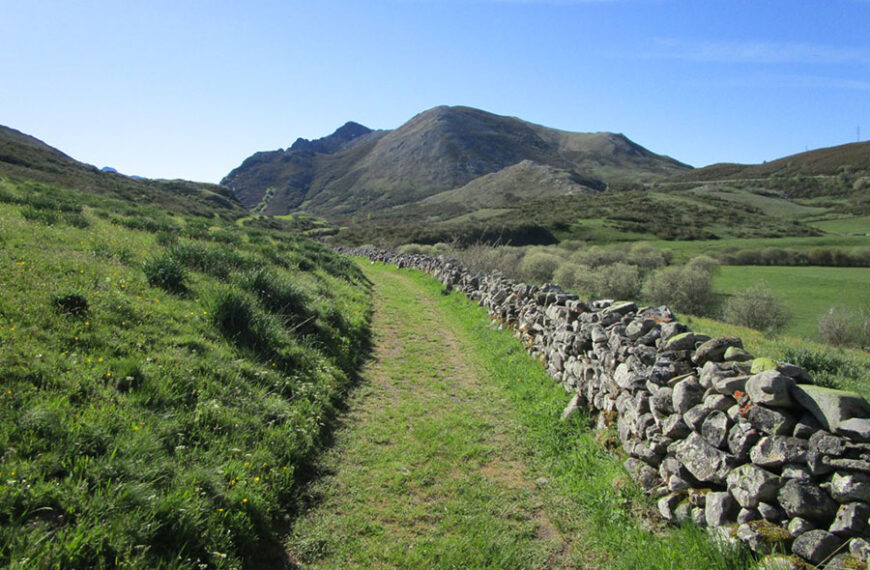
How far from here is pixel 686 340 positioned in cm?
497

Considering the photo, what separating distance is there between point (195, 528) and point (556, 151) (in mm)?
208251

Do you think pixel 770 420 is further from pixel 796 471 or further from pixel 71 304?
pixel 71 304

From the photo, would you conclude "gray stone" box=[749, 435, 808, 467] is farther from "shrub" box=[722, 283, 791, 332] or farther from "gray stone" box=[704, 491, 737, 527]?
"shrub" box=[722, 283, 791, 332]

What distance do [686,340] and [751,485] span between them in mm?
1955

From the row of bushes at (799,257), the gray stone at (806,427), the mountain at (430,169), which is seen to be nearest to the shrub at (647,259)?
the row of bushes at (799,257)

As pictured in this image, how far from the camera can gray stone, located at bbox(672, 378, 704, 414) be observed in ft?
14.1

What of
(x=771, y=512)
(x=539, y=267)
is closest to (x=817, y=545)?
(x=771, y=512)

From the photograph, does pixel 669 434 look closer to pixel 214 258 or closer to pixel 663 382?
pixel 663 382

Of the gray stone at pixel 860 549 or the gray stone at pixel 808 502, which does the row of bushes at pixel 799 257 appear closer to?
the gray stone at pixel 808 502

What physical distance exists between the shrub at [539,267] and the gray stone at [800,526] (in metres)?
20.8

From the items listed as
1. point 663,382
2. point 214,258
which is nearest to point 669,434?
point 663,382

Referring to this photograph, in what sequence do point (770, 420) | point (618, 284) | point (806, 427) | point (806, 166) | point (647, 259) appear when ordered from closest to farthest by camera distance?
point (806, 427) → point (770, 420) → point (618, 284) → point (647, 259) → point (806, 166)

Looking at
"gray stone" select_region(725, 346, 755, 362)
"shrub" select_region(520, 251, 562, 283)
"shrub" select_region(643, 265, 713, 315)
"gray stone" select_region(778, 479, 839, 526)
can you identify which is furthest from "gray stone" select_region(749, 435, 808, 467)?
"shrub" select_region(520, 251, 562, 283)

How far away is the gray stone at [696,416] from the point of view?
404 centimetres
